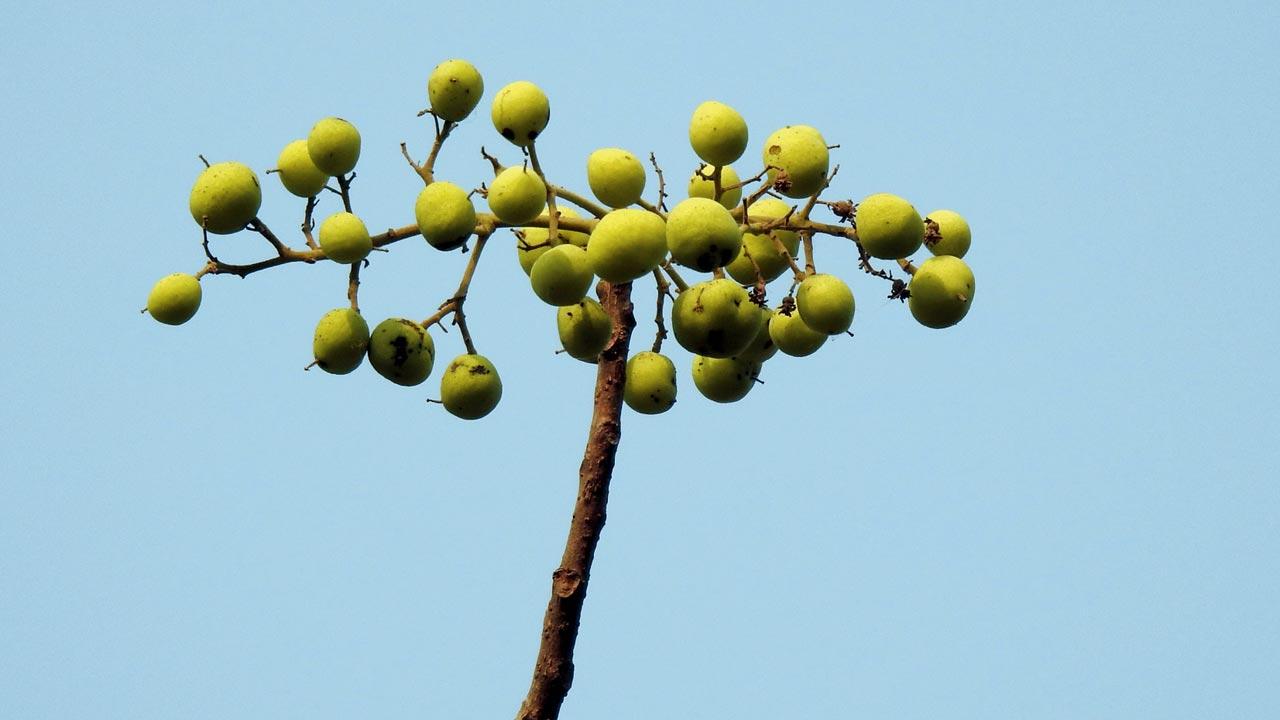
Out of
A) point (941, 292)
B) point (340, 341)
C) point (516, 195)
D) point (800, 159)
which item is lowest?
point (340, 341)

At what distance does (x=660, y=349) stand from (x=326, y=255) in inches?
43.3

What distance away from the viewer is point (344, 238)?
12.7ft

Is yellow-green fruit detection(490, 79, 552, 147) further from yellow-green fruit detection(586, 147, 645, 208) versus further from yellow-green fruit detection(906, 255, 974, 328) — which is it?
yellow-green fruit detection(906, 255, 974, 328)

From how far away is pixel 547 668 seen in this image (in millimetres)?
3562

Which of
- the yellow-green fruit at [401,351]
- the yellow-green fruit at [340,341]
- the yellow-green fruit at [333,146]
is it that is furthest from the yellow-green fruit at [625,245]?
the yellow-green fruit at [333,146]

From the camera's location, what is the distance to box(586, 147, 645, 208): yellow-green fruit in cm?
402

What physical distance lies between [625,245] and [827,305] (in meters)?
→ 0.65

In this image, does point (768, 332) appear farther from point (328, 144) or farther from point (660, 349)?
point (328, 144)

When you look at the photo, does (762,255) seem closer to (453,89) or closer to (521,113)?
(521,113)

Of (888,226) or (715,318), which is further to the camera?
(888,226)

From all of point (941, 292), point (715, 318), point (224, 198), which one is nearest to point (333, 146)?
point (224, 198)

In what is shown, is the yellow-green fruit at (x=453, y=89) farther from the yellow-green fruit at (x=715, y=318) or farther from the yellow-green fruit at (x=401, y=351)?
the yellow-green fruit at (x=715, y=318)

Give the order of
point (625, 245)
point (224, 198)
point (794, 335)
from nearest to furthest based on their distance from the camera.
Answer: point (625, 245), point (224, 198), point (794, 335)


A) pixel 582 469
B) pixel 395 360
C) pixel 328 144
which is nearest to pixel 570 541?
pixel 582 469
